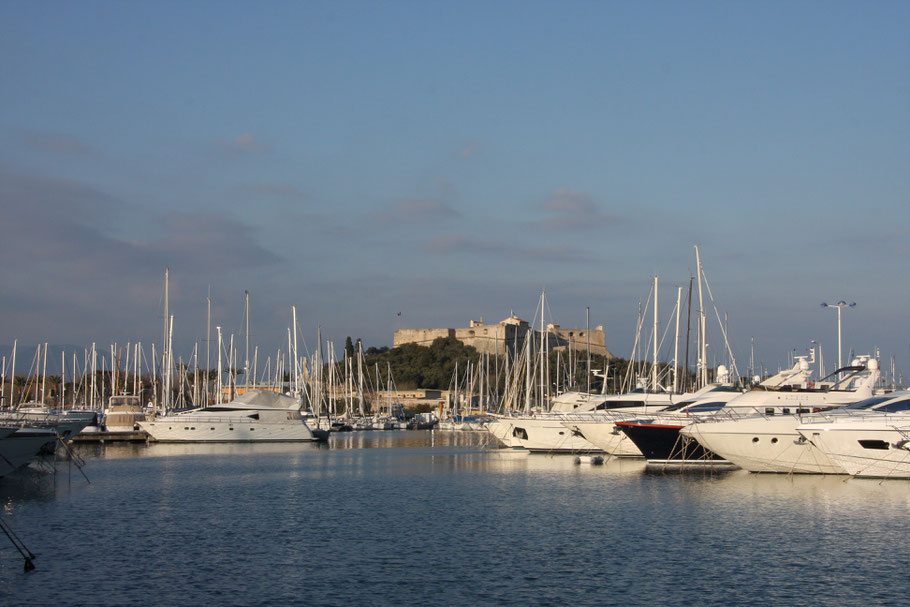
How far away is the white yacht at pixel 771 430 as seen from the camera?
32438mm

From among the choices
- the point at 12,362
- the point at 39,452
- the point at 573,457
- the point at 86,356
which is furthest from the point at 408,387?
the point at 39,452

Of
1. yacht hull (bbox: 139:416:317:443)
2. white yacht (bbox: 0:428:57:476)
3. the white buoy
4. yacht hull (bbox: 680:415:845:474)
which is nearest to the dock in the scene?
yacht hull (bbox: 139:416:317:443)

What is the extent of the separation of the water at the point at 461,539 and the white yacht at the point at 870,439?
2.24 feet

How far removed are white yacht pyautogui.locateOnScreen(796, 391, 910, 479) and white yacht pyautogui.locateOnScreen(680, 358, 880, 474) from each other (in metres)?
0.77

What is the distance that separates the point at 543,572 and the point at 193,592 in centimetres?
657

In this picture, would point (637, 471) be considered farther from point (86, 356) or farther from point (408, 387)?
point (408, 387)

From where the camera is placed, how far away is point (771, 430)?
1287 inches

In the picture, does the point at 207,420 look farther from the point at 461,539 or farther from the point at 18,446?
the point at 461,539

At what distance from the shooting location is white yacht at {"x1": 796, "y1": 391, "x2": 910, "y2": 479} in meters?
29.3

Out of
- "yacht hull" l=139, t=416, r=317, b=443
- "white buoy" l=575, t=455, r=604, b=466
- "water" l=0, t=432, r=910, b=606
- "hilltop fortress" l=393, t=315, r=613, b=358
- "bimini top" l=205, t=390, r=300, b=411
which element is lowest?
"water" l=0, t=432, r=910, b=606

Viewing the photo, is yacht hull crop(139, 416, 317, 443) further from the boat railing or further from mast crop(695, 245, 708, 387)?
mast crop(695, 245, 708, 387)

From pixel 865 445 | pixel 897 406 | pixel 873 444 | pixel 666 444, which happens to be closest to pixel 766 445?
pixel 865 445

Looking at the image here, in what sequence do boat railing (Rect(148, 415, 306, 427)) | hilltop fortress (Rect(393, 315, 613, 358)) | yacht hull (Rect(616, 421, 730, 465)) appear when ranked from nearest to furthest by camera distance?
yacht hull (Rect(616, 421, 730, 465)) < boat railing (Rect(148, 415, 306, 427)) < hilltop fortress (Rect(393, 315, 613, 358))

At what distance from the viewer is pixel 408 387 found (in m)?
141
